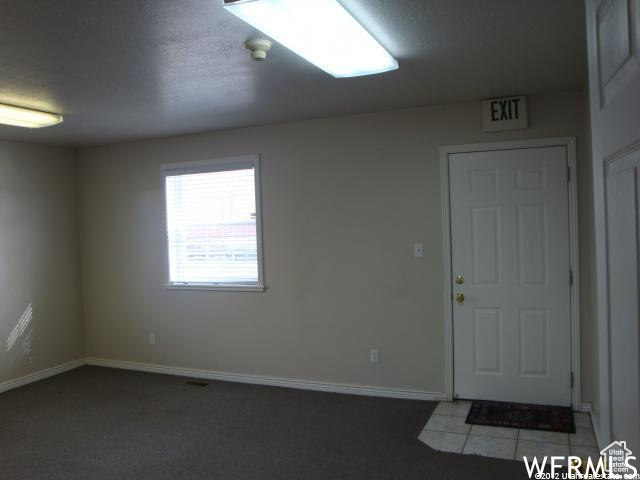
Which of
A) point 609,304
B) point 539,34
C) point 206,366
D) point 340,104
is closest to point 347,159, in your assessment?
point 340,104

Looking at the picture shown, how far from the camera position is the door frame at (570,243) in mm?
4051

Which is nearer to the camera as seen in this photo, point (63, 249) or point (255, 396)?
point (255, 396)

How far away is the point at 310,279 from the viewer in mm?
4898

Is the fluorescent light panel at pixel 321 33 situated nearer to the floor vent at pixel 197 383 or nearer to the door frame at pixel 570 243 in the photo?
the door frame at pixel 570 243

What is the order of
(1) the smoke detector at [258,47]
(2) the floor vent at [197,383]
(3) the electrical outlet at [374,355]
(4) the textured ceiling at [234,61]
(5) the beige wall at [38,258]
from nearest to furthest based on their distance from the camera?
(4) the textured ceiling at [234,61] → (1) the smoke detector at [258,47] → (3) the electrical outlet at [374,355] → (2) the floor vent at [197,383] → (5) the beige wall at [38,258]

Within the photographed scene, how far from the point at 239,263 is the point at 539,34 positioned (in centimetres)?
333

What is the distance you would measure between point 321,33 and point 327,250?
8.09 feet

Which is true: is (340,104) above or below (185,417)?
above

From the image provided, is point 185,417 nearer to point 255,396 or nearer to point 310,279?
point 255,396

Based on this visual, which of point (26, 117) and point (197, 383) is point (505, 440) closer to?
point (197, 383)

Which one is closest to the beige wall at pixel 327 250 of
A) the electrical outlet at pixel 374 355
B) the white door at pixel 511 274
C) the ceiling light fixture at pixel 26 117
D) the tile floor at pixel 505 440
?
the electrical outlet at pixel 374 355

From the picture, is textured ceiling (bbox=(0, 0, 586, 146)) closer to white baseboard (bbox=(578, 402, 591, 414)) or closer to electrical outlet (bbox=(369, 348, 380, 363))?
electrical outlet (bbox=(369, 348, 380, 363))

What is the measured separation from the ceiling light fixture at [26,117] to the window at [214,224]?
137cm

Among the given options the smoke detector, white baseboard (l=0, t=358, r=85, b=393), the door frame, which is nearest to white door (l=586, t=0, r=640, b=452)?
the smoke detector
